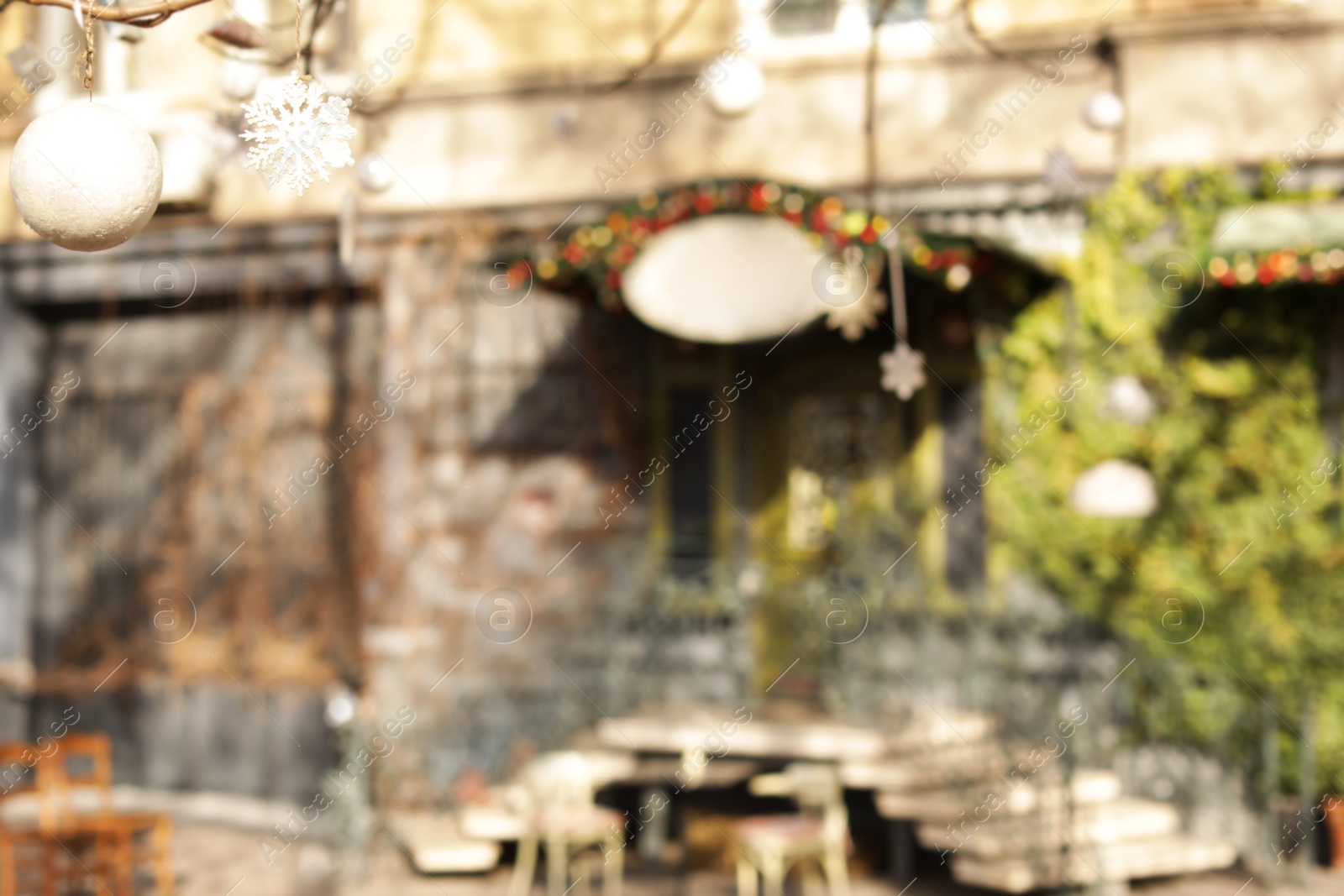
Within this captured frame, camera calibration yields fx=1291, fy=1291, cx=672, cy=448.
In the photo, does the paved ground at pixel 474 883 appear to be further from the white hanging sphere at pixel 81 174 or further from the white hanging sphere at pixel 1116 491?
the white hanging sphere at pixel 81 174

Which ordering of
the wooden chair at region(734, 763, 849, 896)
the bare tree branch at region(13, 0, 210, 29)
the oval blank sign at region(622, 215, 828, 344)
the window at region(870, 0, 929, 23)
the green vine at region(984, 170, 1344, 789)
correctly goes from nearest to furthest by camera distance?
the bare tree branch at region(13, 0, 210, 29)
the wooden chair at region(734, 763, 849, 896)
the oval blank sign at region(622, 215, 828, 344)
the green vine at region(984, 170, 1344, 789)
the window at region(870, 0, 929, 23)

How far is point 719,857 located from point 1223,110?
6184mm

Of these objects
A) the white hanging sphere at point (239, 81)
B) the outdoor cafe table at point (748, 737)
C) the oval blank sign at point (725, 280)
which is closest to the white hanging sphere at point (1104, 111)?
the oval blank sign at point (725, 280)

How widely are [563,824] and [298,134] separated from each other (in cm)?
505

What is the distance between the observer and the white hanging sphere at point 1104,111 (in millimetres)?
8922

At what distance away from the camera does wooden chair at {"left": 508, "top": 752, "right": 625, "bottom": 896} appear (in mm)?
7273

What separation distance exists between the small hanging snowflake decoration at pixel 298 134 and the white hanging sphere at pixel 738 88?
243 inches

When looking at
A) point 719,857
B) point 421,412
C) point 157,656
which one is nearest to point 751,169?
point 421,412

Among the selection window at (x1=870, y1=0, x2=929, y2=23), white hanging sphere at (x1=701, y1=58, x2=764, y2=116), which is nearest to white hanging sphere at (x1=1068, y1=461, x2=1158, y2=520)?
white hanging sphere at (x1=701, y1=58, x2=764, y2=116)

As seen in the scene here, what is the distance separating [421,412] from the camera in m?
10.3

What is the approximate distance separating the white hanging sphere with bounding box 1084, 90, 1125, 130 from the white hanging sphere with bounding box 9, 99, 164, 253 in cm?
751

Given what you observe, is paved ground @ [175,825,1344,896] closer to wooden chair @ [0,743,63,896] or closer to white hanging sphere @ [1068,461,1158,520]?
wooden chair @ [0,743,63,896]

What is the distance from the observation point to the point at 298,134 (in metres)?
3.10

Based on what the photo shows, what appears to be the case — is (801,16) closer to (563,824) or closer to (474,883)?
(563,824)
